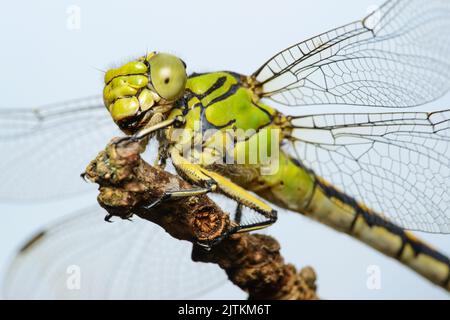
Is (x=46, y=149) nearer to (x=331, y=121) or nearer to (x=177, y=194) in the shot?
(x=331, y=121)

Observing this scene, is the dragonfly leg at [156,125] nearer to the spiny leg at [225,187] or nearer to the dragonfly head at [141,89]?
the dragonfly head at [141,89]

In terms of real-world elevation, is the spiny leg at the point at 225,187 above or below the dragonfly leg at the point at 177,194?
below

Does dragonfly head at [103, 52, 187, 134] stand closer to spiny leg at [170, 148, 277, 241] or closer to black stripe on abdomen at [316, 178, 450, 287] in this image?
spiny leg at [170, 148, 277, 241]

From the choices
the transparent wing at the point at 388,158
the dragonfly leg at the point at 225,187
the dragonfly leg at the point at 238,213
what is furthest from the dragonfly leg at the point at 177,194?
the transparent wing at the point at 388,158

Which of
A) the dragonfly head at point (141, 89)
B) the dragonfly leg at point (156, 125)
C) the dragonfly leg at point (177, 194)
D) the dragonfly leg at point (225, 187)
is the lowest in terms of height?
the dragonfly leg at point (225, 187)

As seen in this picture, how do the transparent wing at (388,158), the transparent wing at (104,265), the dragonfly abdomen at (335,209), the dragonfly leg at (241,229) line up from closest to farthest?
1. the dragonfly leg at (241,229)
2. the transparent wing at (388,158)
3. the dragonfly abdomen at (335,209)
4. the transparent wing at (104,265)

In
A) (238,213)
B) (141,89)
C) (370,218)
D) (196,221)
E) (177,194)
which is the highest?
(141,89)

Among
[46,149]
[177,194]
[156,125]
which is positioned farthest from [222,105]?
[46,149]

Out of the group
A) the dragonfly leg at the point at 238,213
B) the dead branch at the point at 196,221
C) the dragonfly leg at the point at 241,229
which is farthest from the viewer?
the dragonfly leg at the point at 238,213
